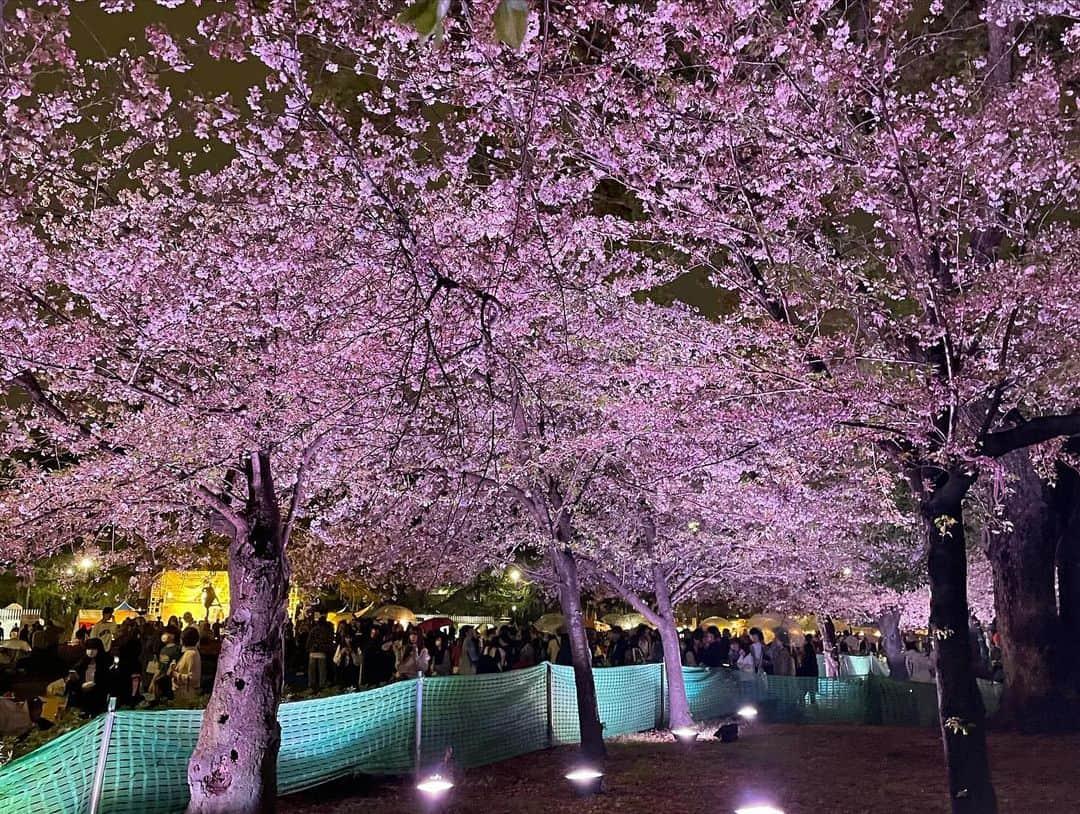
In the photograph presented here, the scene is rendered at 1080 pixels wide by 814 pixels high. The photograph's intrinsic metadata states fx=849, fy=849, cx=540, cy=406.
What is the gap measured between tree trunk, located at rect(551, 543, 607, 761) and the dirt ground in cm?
42

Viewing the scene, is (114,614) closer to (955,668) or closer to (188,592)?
(188,592)

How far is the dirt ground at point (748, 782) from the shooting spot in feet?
29.3

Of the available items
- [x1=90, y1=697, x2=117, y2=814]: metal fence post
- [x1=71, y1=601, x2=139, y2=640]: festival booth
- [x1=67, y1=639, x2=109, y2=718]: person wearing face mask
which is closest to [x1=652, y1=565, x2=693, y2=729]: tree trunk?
[x1=67, y1=639, x2=109, y2=718]: person wearing face mask

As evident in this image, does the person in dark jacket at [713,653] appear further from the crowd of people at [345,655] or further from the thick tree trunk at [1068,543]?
the thick tree trunk at [1068,543]

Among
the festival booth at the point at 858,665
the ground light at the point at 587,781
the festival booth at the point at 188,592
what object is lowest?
the festival booth at the point at 858,665

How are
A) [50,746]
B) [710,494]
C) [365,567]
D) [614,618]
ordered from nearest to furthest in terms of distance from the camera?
[50,746] → [710,494] → [365,567] → [614,618]

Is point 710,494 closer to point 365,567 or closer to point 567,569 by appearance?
point 567,569

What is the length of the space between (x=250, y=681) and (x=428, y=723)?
12.0ft

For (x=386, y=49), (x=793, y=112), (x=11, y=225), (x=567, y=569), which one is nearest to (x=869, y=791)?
(x=567, y=569)

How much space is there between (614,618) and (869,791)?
24414 mm

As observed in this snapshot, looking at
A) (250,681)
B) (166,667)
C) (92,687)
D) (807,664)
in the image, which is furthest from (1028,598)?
(92,687)

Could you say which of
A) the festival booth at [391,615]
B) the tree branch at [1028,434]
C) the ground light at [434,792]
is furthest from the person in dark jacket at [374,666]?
the festival booth at [391,615]

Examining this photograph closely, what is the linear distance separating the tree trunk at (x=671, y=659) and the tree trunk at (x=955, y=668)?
903 cm

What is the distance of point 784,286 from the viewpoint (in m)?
8.07
